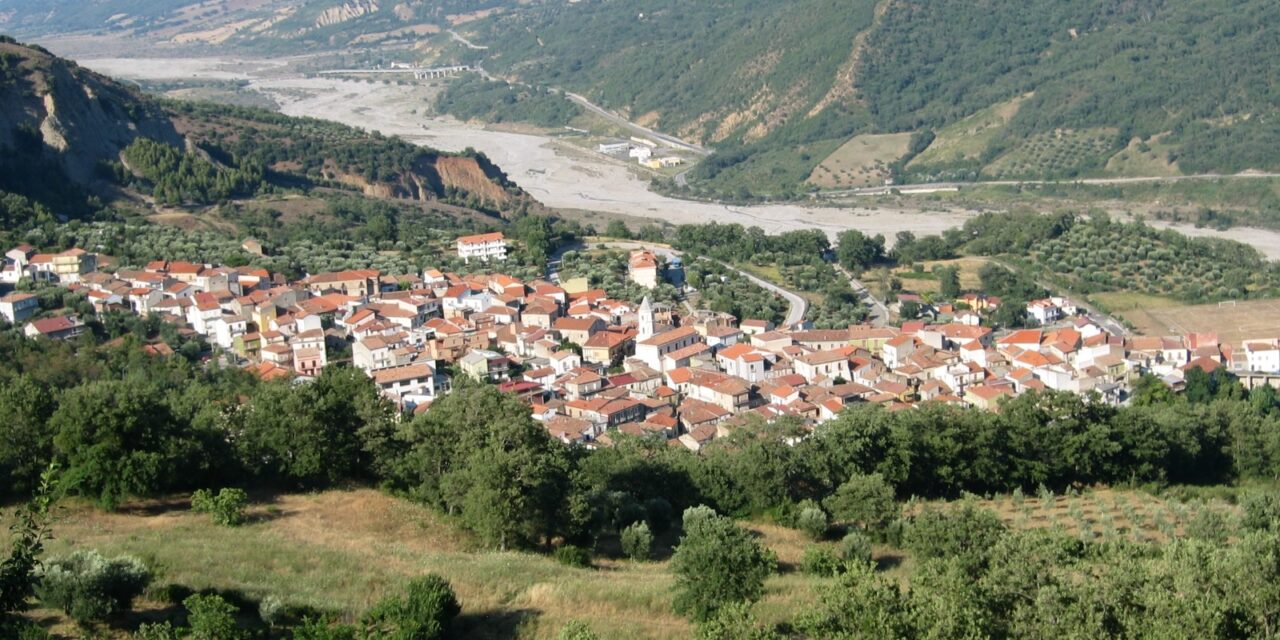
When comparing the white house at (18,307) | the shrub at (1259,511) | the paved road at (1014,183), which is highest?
the shrub at (1259,511)

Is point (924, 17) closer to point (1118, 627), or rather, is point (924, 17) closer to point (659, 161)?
point (659, 161)

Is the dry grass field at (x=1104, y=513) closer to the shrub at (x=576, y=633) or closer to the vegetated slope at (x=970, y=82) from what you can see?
the shrub at (x=576, y=633)

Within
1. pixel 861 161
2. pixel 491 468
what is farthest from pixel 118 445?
pixel 861 161

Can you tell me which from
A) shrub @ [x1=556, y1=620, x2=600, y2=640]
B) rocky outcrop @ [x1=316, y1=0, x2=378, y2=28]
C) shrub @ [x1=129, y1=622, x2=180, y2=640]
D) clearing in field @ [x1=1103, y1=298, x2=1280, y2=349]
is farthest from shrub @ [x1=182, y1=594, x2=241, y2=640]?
rocky outcrop @ [x1=316, y1=0, x2=378, y2=28]

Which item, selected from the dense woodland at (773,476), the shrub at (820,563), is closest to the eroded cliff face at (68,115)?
the dense woodland at (773,476)

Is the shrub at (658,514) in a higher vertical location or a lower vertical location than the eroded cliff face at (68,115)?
lower

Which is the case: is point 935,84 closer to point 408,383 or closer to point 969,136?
point 969,136

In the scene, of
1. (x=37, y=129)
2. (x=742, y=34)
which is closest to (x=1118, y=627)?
(x=37, y=129)
